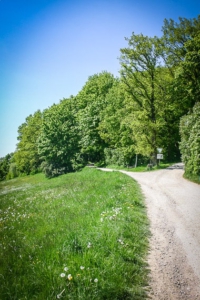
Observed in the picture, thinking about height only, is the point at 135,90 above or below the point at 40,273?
above

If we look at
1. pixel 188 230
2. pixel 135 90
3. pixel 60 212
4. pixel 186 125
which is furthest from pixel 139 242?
pixel 135 90

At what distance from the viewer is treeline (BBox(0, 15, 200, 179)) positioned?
90.3 feet

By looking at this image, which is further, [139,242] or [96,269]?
[139,242]

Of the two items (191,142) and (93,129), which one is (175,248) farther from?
(93,129)

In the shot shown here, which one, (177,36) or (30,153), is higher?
(177,36)

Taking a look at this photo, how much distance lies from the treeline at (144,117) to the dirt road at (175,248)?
731cm

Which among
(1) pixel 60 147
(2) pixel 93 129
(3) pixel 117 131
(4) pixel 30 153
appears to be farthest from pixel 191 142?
(4) pixel 30 153

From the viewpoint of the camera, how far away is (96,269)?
4754 mm

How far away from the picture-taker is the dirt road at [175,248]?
4.59m

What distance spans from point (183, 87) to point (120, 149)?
1524 centimetres

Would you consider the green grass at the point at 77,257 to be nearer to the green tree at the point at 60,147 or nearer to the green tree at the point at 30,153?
the green tree at the point at 60,147

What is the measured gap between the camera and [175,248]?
6340 millimetres

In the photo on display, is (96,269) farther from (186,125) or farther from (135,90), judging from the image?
(135,90)

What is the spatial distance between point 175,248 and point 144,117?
993 inches
